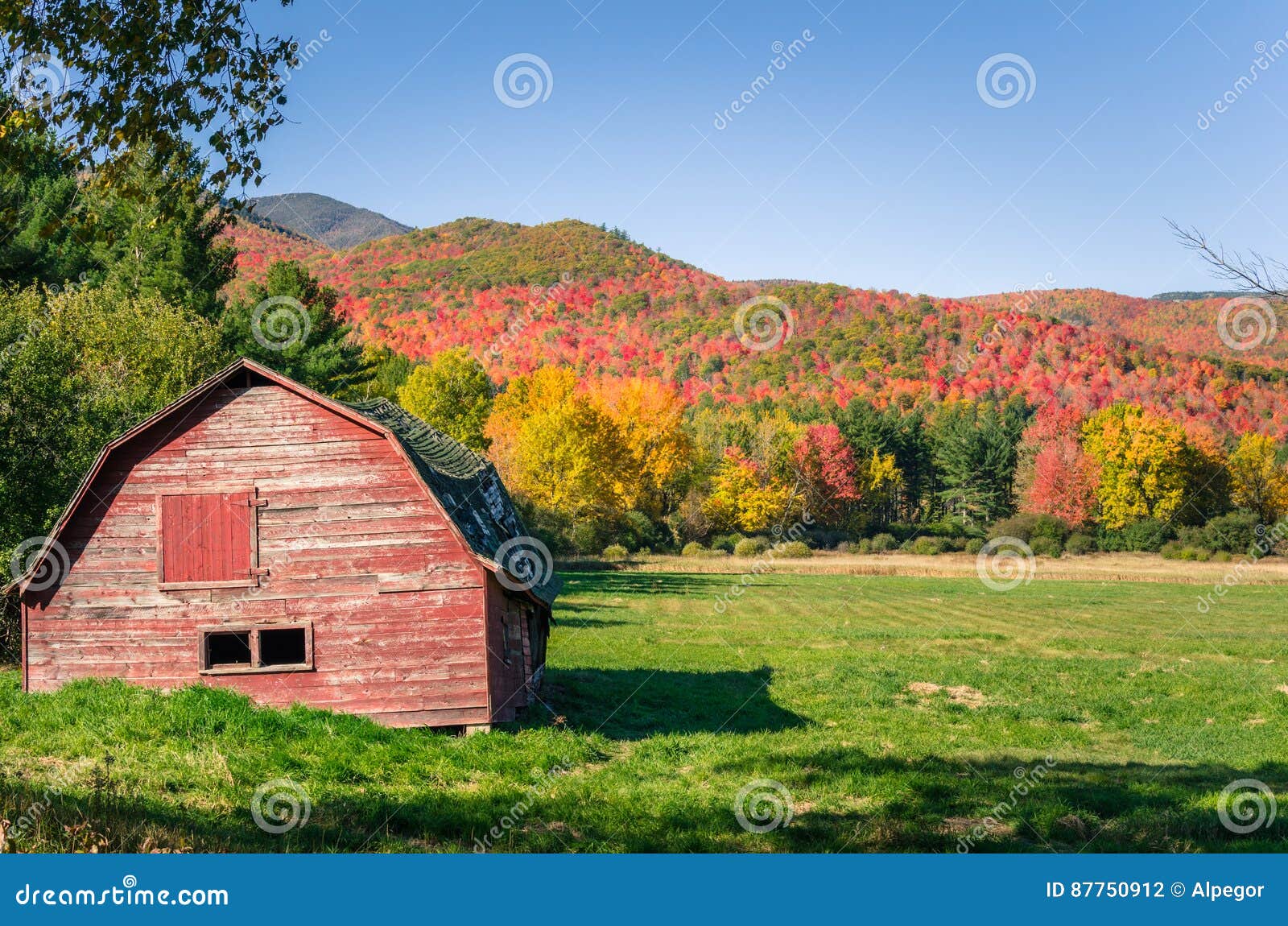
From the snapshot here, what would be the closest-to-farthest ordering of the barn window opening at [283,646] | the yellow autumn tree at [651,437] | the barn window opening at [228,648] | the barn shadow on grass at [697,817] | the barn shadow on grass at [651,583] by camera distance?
the barn shadow on grass at [697,817] < the barn window opening at [228,648] < the barn window opening at [283,646] < the barn shadow on grass at [651,583] < the yellow autumn tree at [651,437]

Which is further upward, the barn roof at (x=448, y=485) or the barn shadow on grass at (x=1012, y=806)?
the barn roof at (x=448, y=485)

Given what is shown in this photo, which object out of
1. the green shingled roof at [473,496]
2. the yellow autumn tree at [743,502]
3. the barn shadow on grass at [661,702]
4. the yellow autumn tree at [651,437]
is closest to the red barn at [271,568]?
the green shingled roof at [473,496]

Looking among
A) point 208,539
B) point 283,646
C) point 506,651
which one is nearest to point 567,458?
point 283,646

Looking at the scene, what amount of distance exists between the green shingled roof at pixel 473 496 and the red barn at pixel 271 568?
16.8 inches

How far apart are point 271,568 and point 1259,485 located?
333 ft

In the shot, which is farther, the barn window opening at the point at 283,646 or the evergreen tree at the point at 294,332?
the evergreen tree at the point at 294,332

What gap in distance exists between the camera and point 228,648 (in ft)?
72.6

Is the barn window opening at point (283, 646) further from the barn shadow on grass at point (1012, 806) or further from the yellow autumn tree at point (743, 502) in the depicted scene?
the yellow autumn tree at point (743, 502)

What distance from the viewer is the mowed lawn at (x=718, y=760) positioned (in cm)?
1130

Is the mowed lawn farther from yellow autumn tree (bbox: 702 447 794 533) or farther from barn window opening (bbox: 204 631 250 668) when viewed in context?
yellow autumn tree (bbox: 702 447 794 533)

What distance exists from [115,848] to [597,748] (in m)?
9.48

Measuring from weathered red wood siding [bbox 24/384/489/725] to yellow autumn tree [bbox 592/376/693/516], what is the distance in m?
62.8

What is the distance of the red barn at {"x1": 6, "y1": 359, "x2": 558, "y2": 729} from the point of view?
17.8 metres

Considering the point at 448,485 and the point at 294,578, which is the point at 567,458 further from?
the point at 294,578
